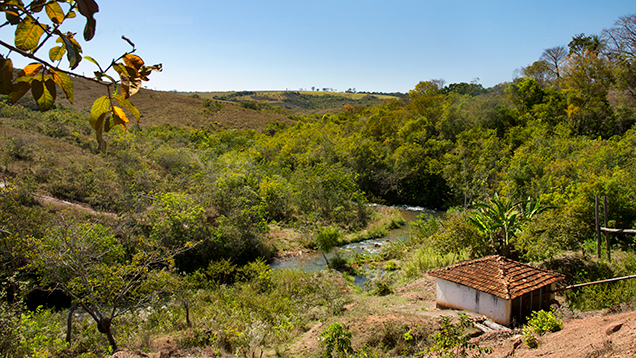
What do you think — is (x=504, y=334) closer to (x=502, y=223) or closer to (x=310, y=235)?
(x=502, y=223)

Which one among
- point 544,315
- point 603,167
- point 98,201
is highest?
point 603,167

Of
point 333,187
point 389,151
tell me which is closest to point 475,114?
point 389,151

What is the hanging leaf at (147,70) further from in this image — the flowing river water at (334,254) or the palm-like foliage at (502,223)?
the flowing river water at (334,254)

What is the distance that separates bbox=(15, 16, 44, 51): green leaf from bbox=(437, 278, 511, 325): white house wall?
883cm

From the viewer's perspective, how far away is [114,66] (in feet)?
3.60

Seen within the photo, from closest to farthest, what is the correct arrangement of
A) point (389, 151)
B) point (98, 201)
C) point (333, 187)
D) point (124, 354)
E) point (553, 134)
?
1. point (124, 354)
2. point (98, 201)
3. point (333, 187)
4. point (553, 134)
5. point (389, 151)

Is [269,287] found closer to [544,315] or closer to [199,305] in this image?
[199,305]

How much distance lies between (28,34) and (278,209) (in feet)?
67.4

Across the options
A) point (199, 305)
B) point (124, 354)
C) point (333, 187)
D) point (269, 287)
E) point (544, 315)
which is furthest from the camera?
point (333, 187)

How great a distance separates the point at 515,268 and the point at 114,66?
992 cm

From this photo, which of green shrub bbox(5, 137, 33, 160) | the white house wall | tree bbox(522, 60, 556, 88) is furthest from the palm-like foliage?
tree bbox(522, 60, 556, 88)

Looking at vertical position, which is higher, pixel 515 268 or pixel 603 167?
pixel 603 167

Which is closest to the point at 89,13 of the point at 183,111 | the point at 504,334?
the point at 504,334

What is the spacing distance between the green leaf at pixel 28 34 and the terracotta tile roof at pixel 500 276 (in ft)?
28.4
